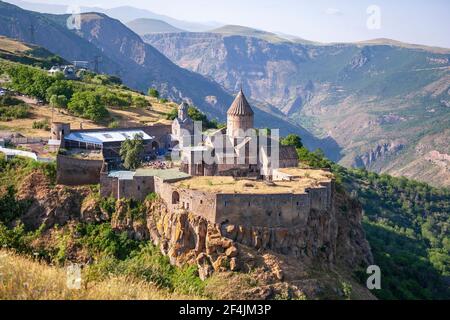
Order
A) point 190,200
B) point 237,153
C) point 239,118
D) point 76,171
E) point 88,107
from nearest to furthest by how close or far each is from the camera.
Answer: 1. point 190,200
2. point 76,171
3. point 237,153
4. point 239,118
5. point 88,107

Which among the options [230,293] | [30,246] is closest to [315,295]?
[230,293]

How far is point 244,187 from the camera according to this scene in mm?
36312

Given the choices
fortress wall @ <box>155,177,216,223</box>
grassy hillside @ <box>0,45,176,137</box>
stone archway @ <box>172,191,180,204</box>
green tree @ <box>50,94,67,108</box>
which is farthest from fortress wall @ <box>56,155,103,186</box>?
green tree @ <box>50,94,67,108</box>

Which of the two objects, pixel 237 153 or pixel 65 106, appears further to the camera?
pixel 65 106

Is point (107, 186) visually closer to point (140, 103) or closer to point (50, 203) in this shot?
point (50, 203)

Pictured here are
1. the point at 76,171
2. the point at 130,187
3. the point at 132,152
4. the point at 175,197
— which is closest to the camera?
the point at 175,197

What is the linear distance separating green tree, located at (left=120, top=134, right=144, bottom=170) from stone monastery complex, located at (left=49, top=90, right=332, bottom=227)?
828 millimetres

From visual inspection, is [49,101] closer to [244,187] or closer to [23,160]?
[23,160]

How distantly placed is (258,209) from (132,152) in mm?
12657

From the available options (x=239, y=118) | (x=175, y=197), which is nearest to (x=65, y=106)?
(x=239, y=118)

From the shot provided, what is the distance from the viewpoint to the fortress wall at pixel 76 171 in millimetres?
40156

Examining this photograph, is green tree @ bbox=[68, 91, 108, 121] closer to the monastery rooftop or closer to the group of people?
the group of people

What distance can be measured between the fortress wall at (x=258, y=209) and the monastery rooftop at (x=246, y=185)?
0.52 meters

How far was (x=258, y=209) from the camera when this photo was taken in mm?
34625
